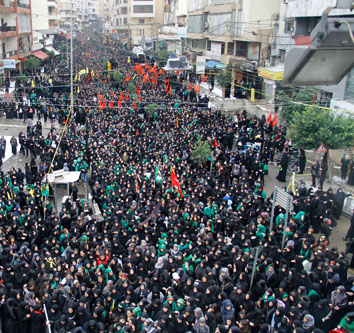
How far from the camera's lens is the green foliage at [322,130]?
47.7ft

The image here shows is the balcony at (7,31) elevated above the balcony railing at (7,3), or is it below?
below

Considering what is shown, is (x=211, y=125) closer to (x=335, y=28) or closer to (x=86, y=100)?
(x=86, y=100)

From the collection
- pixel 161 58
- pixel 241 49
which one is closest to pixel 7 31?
pixel 161 58

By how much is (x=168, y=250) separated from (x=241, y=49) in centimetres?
2708

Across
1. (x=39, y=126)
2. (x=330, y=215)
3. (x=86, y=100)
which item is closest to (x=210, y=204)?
(x=330, y=215)

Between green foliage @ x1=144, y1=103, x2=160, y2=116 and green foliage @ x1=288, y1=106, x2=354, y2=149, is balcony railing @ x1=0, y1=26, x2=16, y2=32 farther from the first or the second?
green foliage @ x1=288, y1=106, x2=354, y2=149

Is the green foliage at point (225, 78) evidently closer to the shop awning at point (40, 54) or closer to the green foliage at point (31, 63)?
the green foliage at point (31, 63)

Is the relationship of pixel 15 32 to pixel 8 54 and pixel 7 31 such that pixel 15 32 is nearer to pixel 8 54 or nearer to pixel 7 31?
pixel 7 31

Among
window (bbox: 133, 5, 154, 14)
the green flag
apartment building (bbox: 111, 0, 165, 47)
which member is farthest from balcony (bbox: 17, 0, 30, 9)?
window (bbox: 133, 5, 154, 14)

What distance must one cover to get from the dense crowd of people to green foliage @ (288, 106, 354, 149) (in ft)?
3.53

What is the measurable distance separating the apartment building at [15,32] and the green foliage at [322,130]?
24.9m

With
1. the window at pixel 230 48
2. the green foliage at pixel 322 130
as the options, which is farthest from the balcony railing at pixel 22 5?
the green foliage at pixel 322 130

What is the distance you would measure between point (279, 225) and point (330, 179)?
6.04 meters

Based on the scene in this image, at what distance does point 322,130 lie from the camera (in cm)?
1452
